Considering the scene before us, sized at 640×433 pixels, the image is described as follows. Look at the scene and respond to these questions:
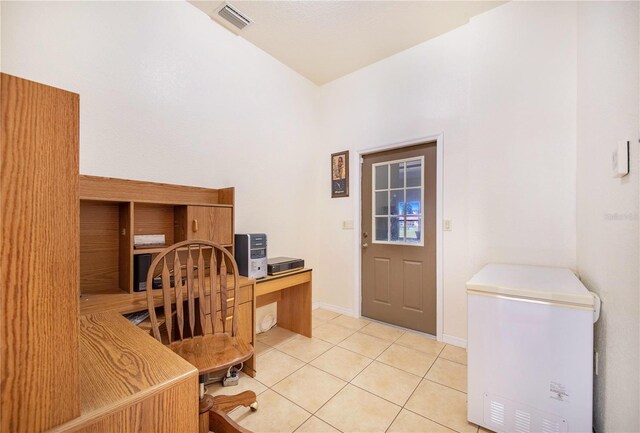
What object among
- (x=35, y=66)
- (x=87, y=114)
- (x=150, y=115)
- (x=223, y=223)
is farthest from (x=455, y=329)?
(x=35, y=66)

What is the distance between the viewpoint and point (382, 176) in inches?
118

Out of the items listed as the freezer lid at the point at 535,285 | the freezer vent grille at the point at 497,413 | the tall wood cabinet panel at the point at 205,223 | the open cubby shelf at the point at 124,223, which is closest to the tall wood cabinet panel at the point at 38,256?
Answer: the open cubby shelf at the point at 124,223

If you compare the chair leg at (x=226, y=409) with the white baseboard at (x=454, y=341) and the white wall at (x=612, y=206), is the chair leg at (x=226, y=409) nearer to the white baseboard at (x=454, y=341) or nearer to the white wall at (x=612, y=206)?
the white wall at (x=612, y=206)

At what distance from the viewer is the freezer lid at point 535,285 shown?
125 centimetres

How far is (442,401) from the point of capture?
168cm

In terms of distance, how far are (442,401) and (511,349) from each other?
0.63 m

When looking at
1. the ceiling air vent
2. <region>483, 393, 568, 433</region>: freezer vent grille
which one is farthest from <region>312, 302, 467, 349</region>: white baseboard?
the ceiling air vent

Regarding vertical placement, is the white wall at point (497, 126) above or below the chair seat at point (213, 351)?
above

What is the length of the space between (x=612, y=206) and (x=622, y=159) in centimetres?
27

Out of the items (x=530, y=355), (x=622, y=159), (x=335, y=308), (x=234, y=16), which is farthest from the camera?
(x=335, y=308)

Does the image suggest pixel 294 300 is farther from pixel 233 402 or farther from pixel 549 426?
pixel 549 426

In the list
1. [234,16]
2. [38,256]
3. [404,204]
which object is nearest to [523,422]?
[404,204]

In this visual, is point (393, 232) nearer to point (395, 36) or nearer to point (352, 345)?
point (352, 345)

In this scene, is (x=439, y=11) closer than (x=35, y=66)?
No
